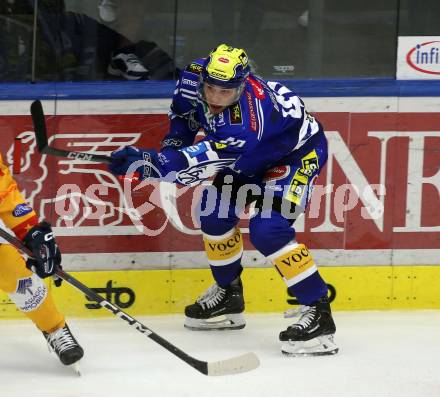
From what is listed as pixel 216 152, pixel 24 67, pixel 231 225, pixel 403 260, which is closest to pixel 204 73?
pixel 216 152

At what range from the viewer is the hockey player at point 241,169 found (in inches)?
138

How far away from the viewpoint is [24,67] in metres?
4.19

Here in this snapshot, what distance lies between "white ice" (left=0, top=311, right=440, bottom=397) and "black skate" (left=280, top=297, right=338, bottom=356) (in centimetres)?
4

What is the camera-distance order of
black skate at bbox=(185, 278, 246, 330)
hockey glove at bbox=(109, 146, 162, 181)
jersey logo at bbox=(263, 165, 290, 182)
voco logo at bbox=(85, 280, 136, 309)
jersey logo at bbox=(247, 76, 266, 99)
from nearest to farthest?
hockey glove at bbox=(109, 146, 162, 181) → jersey logo at bbox=(247, 76, 266, 99) → jersey logo at bbox=(263, 165, 290, 182) → black skate at bbox=(185, 278, 246, 330) → voco logo at bbox=(85, 280, 136, 309)

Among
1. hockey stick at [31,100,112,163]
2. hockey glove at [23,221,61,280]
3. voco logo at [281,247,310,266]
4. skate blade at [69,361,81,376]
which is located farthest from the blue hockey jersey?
skate blade at [69,361,81,376]

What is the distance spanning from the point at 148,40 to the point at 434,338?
177 cm

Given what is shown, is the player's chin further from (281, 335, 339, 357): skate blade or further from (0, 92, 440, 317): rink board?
(281, 335, 339, 357): skate blade

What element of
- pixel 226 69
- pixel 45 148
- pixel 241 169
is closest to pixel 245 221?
pixel 241 169

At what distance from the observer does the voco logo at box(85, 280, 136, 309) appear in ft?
13.9

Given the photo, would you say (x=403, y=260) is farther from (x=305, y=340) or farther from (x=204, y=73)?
(x=204, y=73)

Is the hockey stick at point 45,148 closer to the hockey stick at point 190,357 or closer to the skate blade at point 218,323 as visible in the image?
the hockey stick at point 190,357

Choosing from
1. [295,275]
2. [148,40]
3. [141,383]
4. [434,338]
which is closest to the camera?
[141,383]

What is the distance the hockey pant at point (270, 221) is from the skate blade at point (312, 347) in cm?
15

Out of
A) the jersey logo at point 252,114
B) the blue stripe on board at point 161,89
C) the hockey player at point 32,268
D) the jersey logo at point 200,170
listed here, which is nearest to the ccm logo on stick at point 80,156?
the hockey player at point 32,268
